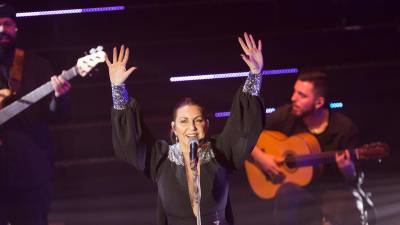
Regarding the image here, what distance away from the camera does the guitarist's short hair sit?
552 cm

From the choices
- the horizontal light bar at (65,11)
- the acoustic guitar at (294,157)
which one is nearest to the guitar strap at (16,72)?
the horizontal light bar at (65,11)

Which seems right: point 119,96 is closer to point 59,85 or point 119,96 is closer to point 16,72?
point 59,85

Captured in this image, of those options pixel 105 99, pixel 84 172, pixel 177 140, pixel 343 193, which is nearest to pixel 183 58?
pixel 105 99

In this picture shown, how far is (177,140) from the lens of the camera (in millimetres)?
3576

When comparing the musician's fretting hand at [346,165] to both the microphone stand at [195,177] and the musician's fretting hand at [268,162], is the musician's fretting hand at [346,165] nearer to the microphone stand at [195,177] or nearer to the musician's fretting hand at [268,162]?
the musician's fretting hand at [268,162]

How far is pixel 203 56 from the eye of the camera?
20.7 feet

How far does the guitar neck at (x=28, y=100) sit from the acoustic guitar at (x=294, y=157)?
5.64 ft

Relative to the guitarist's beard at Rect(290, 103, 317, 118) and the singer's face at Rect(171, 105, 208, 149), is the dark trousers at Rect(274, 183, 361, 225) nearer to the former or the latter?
the guitarist's beard at Rect(290, 103, 317, 118)

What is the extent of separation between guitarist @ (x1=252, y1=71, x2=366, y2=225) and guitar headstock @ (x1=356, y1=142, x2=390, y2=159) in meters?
0.10

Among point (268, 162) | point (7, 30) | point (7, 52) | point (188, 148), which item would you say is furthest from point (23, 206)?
point (268, 162)

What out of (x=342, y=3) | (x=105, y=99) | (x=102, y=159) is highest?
(x=342, y=3)

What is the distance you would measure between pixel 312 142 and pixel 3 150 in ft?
7.57

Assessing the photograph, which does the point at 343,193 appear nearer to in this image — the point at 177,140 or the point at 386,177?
the point at 386,177

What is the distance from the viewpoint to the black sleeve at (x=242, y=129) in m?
3.45
